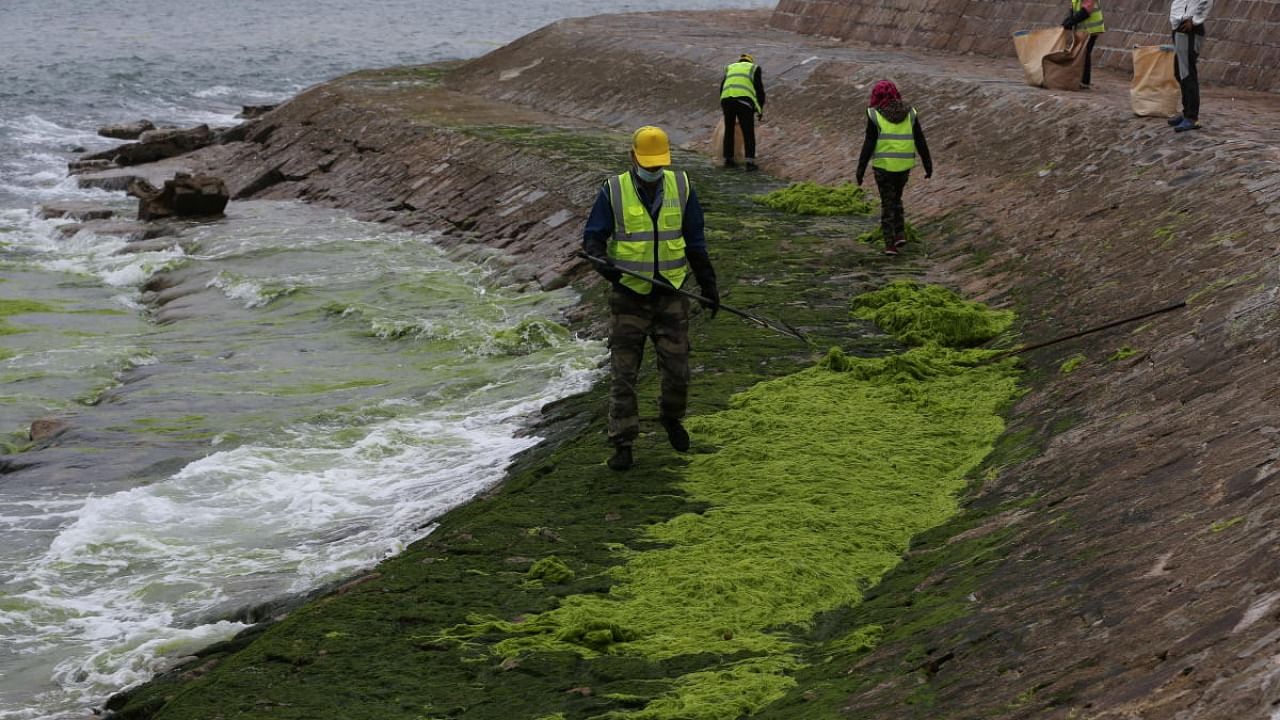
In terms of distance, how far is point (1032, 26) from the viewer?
2562cm

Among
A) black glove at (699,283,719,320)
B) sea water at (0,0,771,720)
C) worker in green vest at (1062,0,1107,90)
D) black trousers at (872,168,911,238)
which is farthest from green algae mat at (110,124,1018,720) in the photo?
worker in green vest at (1062,0,1107,90)

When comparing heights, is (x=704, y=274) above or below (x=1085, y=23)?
below

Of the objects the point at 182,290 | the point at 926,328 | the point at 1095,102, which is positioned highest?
the point at 1095,102

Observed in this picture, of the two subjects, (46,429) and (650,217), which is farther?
(46,429)

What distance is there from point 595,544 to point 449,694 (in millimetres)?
1763

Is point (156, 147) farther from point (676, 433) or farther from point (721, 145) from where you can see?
point (676, 433)

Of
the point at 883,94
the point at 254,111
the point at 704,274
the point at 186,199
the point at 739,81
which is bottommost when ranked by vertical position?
the point at 186,199

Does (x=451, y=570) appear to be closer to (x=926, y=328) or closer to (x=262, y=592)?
(x=262, y=592)

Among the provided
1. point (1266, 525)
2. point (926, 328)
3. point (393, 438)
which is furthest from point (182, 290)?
point (1266, 525)

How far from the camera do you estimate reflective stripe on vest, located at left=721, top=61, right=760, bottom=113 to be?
2061cm

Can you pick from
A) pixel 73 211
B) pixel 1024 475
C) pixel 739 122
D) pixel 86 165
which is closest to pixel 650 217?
pixel 1024 475

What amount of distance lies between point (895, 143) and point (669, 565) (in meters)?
7.82

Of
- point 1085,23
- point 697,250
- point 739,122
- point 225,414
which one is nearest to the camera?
point 697,250

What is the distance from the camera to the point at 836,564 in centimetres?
786
